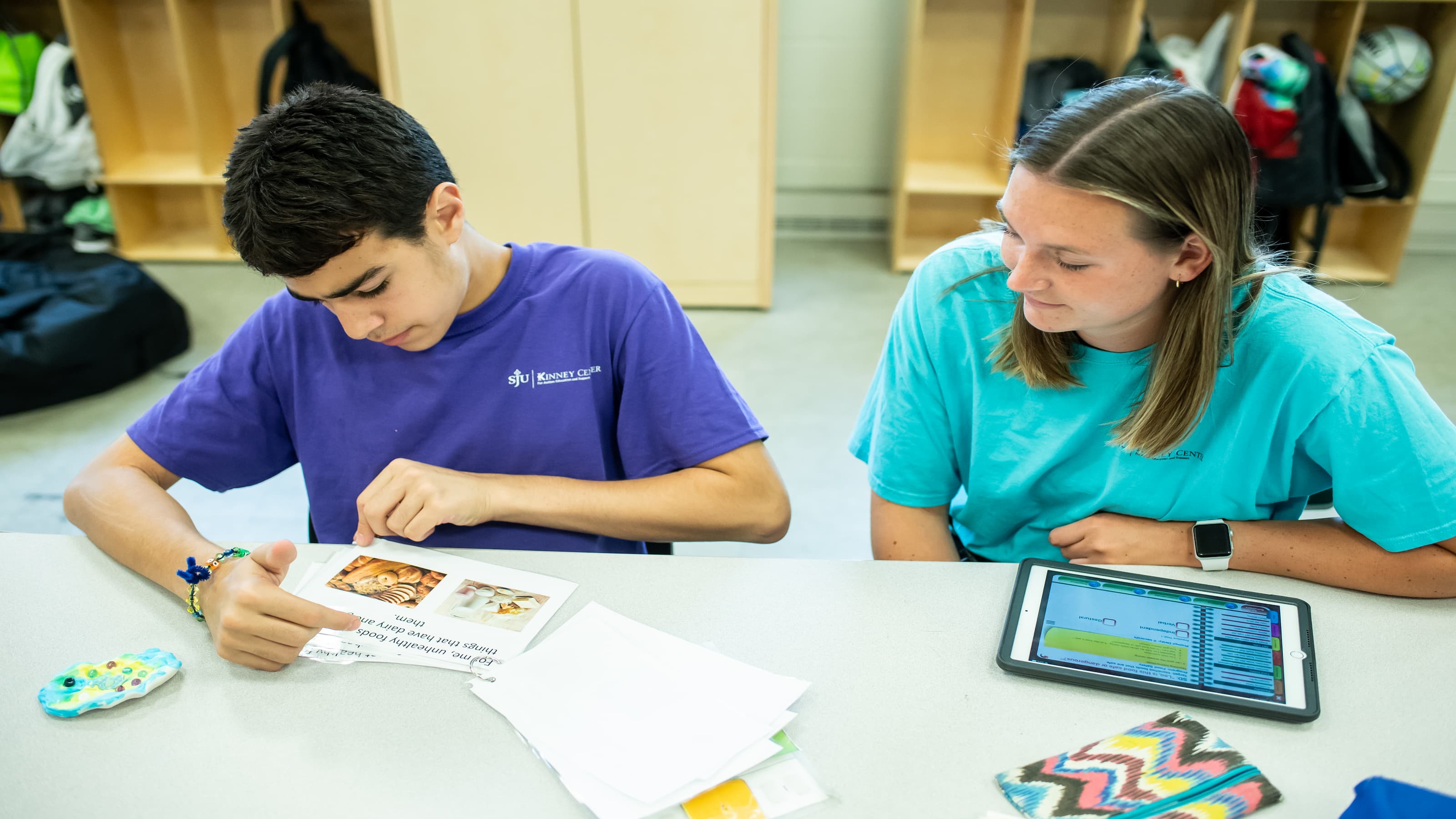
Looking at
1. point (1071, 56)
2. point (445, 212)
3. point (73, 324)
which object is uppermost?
point (445, 212)

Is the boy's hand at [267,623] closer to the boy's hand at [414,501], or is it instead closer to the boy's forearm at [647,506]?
the boy's hand at [414,501]

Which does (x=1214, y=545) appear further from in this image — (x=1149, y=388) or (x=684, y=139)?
(x=684, y=139)

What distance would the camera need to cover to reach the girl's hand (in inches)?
44.2

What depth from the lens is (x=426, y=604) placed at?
1.06 meters

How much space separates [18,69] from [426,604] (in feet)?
12.0

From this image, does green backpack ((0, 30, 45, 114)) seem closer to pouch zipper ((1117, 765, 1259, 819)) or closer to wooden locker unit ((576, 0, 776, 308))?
wooden locker unit ((576, 0, 776, 308))

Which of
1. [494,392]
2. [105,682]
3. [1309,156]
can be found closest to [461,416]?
[494,392]

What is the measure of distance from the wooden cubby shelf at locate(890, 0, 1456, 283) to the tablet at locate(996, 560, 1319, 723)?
2601 mm

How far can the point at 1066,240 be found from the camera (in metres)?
1.02

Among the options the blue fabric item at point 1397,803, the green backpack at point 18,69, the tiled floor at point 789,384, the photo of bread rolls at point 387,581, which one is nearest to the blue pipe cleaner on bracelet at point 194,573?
the photo of bread rolls at point 387,581

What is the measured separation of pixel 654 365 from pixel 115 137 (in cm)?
358

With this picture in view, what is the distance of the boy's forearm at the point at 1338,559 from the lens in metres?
1.04

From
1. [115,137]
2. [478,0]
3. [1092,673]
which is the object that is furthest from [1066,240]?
[115,137]

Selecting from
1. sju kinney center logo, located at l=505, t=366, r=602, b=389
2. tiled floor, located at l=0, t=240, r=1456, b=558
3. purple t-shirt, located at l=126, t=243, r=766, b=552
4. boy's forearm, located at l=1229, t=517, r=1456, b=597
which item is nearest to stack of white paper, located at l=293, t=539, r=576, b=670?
purple t-shirt, located at l=126, t=243, r=766, b=552
